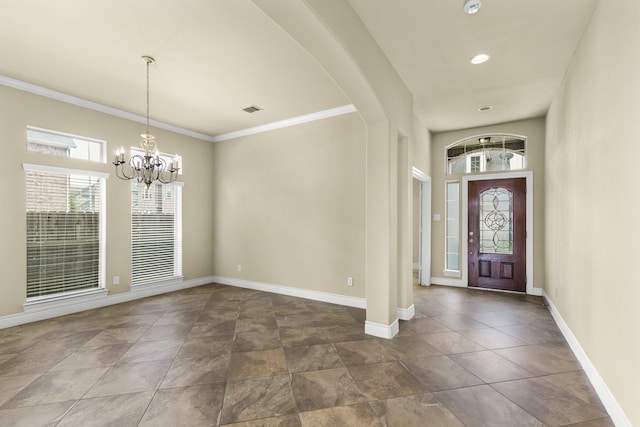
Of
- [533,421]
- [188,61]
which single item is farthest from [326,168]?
[533,421]

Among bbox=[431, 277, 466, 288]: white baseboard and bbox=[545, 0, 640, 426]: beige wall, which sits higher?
bbox=[545, 0, 640, 426]: beige wall

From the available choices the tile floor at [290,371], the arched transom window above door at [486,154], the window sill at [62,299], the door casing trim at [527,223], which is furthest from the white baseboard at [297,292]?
the arched transom window above door at [486,154]

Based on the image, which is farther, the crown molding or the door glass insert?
the door glass insert

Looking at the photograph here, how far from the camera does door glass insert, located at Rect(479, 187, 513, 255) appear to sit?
5.54m

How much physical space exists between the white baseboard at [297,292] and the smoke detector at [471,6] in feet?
12.1

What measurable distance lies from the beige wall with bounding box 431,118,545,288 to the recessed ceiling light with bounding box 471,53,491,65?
2.64 m

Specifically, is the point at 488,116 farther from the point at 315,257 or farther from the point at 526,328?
the point at 315,257

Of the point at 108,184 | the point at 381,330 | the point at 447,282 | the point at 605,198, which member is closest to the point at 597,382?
the point at 605,198

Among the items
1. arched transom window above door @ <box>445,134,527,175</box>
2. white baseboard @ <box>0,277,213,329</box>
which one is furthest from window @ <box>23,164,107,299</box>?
arched transom window above door @ <box>445,134,527,175</box>

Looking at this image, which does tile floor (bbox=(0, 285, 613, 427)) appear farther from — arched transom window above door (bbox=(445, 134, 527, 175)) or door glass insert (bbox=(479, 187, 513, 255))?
arched transom window above door (bbox=(445, 134, 527, 175))

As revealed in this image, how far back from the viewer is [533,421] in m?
1.99

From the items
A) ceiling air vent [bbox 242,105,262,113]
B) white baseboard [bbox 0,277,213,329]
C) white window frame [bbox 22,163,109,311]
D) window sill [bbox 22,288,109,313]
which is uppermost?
ceiling air vent [bbox 242,105,262,113]

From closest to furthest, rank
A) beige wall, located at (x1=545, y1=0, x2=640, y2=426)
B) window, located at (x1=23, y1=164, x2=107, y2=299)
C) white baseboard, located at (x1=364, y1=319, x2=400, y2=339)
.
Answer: beige wall, located at (x1=545, y1=0, x2=640, y2=426), white baseboard, located at (x1=364, y1=319, x2=400, y2=339), window, located at (x1=23, y1=164, x2=107, y2=299)

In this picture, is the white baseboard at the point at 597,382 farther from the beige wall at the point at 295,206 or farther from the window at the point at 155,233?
the window at the point at 155,233
